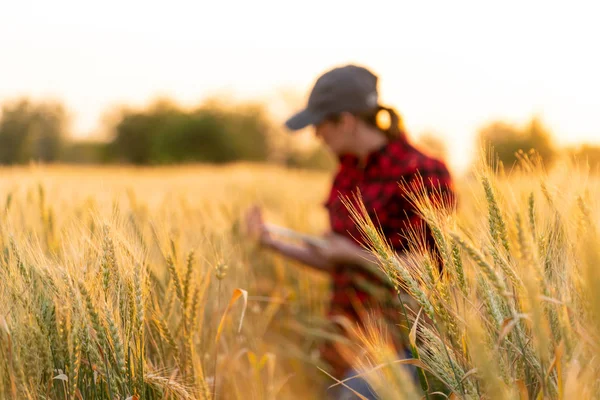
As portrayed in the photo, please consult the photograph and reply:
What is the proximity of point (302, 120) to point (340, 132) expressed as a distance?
0.50 ft

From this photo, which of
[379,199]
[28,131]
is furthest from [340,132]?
[28,131]

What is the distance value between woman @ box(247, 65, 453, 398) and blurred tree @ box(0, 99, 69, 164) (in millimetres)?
35029

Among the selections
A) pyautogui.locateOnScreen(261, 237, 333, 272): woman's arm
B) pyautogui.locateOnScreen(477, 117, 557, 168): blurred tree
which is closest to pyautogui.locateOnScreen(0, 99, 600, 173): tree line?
pyautogui.locateOnScreen(261, 237, 333, 272): woman's arm

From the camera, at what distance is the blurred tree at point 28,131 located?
112ft

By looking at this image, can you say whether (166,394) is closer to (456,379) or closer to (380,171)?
(456,379)

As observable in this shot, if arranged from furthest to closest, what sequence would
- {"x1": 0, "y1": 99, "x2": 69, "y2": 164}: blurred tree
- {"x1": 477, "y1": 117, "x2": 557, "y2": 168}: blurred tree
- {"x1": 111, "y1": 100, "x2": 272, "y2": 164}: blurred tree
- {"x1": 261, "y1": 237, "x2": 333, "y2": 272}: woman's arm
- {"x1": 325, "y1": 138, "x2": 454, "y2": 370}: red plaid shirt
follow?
{"x1": 111, "y1": 100, "x2": 272, "y2": 164}: blurred tree
{"x1": 0, "y1": 99, "x2": 69, "y2": 164}: blurred tree
{"x1": 261, "y1": 237, "x2": 333, "y2": 272}: woman's arm
{"x1": 325, "y1": 138, "x2": 454, "y2": 370}: red plaid shirt
{"x1": 477, "y1": 117, "x2": 557, "y2": 168}: blurred tree

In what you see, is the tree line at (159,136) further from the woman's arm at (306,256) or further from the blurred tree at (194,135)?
the woman's arm at (306,256)

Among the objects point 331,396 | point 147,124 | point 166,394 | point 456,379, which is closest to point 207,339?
point 166,394

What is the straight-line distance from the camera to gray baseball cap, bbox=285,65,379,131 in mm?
1920

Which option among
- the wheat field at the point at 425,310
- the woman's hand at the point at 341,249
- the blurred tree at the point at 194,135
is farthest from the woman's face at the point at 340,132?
the blurred tree at the point at 194,135

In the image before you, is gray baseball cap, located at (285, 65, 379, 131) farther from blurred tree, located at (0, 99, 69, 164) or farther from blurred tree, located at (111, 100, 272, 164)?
blurred tree, located at (0, 99, 69, 164)

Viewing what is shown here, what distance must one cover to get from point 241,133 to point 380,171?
3499 cm

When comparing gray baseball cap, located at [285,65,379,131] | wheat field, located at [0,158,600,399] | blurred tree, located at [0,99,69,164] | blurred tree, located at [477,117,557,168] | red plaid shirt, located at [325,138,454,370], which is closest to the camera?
wheat field, located at [0,158,600,399]

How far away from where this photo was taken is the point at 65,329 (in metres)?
0.99
